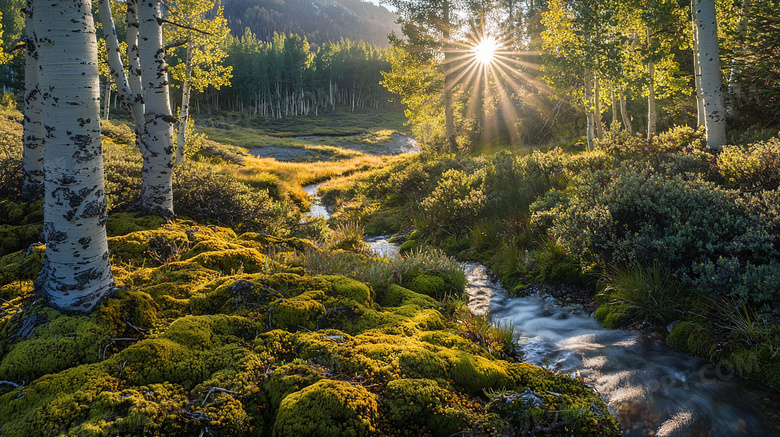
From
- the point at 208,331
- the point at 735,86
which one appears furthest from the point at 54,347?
the point at 735,86

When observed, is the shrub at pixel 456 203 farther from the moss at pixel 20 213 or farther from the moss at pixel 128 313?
the moss at pixel 20 213

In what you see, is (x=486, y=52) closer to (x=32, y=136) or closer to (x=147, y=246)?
(x=32, y=136)

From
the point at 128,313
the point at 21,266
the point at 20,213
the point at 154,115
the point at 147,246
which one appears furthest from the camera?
the point at 154,115

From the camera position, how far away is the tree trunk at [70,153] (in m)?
3.19

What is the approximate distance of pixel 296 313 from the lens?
3.99 meters

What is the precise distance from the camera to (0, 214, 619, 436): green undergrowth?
254 cm

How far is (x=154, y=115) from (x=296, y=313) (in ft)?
18.1

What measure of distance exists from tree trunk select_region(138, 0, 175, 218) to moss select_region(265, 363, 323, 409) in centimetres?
579

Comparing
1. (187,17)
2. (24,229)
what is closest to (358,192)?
(187,17)

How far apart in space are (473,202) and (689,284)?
5655mm

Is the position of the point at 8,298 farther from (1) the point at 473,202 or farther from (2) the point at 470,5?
(2) the point at 470,5

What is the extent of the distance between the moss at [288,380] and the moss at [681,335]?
432 cm

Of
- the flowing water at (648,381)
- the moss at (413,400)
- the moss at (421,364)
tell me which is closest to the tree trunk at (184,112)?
the flowing water at (648,381)

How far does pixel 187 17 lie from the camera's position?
1841 centimetres
